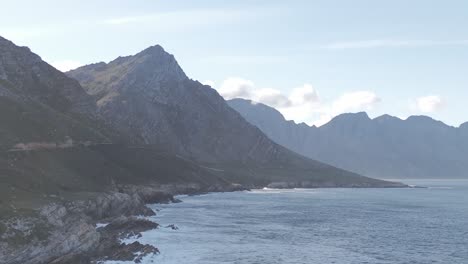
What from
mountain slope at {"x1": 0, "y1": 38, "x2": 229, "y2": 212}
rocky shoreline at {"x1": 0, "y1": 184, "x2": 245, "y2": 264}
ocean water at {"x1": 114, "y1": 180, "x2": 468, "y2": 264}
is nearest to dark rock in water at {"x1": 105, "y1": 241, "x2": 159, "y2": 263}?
rocky shoreline at {"x1": 0, "y1": 184, "x2": 245, "y2": 264}

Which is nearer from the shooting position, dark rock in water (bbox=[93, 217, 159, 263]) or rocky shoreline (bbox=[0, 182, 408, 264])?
rocky shoreline (bbox=[0, 182, 408, 264])

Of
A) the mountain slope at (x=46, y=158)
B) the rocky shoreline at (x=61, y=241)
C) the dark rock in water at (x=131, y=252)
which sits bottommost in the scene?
the dark rock in water at (x=131, y=252)

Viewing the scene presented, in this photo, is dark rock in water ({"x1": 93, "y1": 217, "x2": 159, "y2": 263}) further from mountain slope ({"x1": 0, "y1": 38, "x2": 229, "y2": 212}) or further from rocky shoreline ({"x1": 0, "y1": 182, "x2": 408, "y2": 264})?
mountain slope ({"x1": 0, "y1": 38, "x2": 229, "y2": 212})

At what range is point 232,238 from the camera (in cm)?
10206

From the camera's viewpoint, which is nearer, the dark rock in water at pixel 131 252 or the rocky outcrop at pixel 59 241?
the rocky outcrop at pixel 59 241

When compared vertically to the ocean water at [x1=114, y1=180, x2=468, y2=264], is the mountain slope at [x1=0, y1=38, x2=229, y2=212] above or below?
above

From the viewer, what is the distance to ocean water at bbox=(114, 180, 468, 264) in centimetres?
8588

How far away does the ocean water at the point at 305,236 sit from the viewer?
8588 centimetres

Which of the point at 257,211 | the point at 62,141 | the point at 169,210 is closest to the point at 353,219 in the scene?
the point at 257,211

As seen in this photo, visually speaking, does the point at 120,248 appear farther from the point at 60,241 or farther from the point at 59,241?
the point at 59,241

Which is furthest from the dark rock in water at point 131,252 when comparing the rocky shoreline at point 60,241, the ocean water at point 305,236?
the ocean water at point 305,236

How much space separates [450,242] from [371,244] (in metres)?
16.6

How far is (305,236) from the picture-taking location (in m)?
108

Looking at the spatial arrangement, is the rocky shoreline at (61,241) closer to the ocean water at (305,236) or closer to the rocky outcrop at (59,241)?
the rocky outcrop at (59,241)
